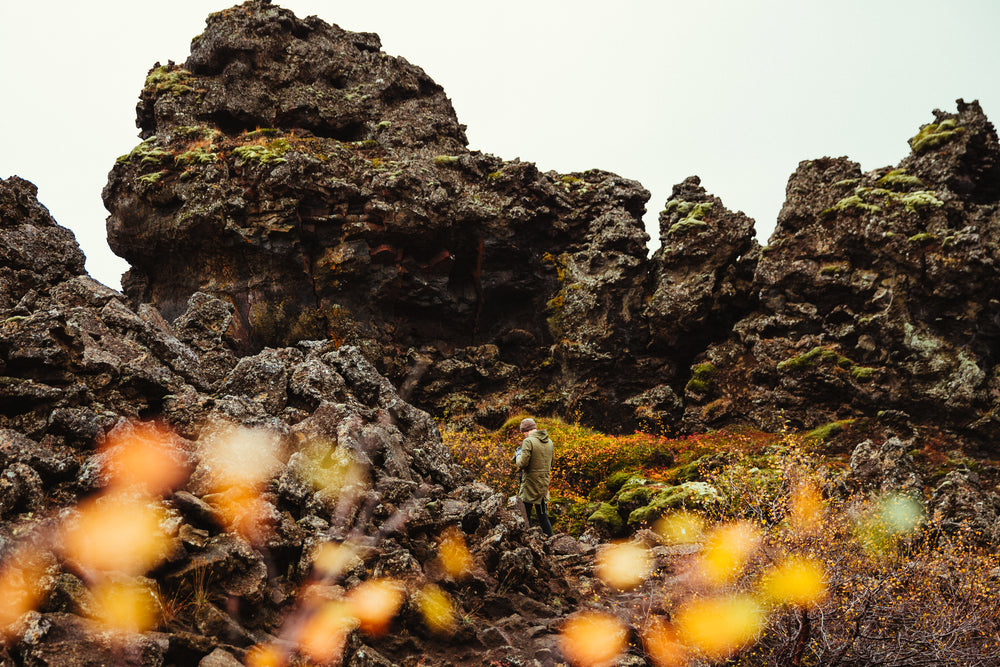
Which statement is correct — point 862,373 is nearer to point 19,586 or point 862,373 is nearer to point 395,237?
point 395,237

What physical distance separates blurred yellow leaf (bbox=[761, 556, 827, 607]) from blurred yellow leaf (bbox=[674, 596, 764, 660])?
417mm

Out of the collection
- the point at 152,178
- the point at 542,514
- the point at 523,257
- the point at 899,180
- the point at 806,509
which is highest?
the point at 152,178

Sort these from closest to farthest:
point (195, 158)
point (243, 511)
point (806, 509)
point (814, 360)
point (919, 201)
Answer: point (806, 509)
point (243, 511)
point (919, 201)
point (814, 360)
point (195, 158)

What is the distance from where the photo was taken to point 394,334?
3475cm

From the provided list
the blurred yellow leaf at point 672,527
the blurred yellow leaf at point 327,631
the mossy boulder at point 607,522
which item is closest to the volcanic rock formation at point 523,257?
the mossy boulder at point 607,522

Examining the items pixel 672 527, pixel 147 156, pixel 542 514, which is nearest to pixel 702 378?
pixel 672 527

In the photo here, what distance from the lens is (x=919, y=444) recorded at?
2517 centimetres

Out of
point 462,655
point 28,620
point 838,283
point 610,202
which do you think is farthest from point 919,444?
point 28,620

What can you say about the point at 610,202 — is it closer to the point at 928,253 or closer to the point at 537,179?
the point at 537,179

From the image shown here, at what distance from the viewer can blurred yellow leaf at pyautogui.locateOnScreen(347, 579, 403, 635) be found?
9.96m

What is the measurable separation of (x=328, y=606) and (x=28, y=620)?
12.9 ft

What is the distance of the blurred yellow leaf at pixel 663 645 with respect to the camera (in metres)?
9.94

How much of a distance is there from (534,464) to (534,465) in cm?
3

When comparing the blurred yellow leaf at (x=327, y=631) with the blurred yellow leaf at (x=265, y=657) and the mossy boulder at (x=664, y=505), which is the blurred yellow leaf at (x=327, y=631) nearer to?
the blurred yellow leaf at (x=265, y=657)
